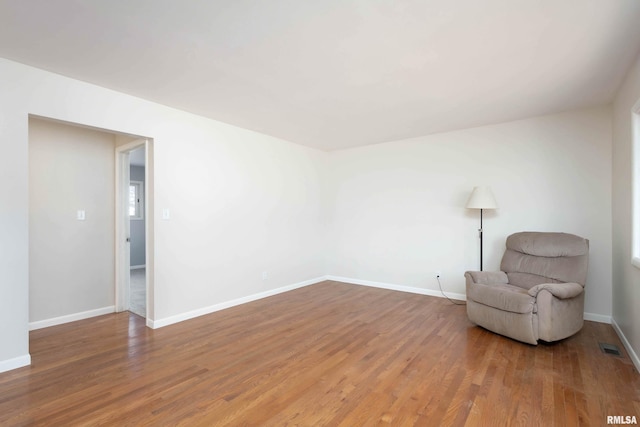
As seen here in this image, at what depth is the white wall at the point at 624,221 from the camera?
2.53m

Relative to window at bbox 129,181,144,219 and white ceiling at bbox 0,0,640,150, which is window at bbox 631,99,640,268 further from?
window at bbox 129,181,144,219

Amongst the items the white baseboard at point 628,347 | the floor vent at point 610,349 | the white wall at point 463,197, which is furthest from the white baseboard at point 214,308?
the white baseboard at point 628,347

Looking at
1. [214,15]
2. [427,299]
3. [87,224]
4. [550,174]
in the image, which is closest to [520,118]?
[550,174]

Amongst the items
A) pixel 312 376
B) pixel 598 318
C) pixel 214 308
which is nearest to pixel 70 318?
pixel 214 308

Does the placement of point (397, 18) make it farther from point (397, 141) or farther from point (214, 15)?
point (397, 141)

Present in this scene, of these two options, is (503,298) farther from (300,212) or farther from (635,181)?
(300,212)

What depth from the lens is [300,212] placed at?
5.33 meters

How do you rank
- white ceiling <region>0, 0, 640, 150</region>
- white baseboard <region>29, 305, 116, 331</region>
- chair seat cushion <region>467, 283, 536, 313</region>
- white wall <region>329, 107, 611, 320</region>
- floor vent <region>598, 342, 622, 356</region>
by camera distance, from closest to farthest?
white ceiling <region>0, 0, 640, 150</region> < floor vent <region>598, 342, 622, 356</region> < chair seat cushion <region>467, 283, 536, 313</region> < white baseboard <region>29, 305, 116, 331</region> < white wall <region>329, 107, 611, 320</region>

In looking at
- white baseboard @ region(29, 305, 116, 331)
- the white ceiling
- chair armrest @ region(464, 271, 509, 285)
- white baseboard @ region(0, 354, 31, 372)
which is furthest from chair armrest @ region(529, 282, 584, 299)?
white baseboard @ region(29, 305, 116, 331)

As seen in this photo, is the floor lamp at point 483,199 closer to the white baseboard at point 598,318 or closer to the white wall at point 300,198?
the white wall at point 300,198

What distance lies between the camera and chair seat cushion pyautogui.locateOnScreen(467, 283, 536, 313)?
2822mm

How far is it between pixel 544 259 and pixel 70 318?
5366 mm

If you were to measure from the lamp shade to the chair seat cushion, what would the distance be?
98cm

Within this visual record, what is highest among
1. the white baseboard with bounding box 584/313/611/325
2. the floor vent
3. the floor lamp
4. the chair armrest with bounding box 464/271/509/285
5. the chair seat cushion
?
the floor lamp
